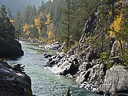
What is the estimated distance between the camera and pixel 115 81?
2148cm

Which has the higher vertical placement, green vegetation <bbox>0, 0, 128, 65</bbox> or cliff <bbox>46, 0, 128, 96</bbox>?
green vegetation <bbox>0, 0, 128, 65</bbox>

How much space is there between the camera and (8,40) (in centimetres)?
4712

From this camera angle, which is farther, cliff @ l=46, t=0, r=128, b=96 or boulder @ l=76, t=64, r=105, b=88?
boulder @ l=76, t=64, r=105, b=88

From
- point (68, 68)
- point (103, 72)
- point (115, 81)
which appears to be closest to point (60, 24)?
point (68, 68)

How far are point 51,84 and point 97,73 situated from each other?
7.23 m

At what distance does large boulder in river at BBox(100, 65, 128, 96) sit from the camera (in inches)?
812

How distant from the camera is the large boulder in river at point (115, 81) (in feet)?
67.7

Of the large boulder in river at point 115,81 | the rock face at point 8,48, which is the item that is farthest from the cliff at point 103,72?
the rock face at point 8,48

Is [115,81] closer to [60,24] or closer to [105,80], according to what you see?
[105,80]

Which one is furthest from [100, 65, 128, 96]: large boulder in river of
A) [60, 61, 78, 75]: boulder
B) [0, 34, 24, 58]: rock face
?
[0, 34, 24, 58]: rock face

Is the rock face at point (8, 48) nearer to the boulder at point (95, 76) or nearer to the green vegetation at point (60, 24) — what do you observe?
the green vegetation at point (60, 24)

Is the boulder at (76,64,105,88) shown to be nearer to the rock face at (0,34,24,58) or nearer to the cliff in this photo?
the cliff

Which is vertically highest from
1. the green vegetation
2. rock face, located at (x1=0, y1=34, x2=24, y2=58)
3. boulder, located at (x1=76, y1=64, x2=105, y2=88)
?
the green vegetation

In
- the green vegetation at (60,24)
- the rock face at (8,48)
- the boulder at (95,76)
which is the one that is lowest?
the boulder at (95,76)
